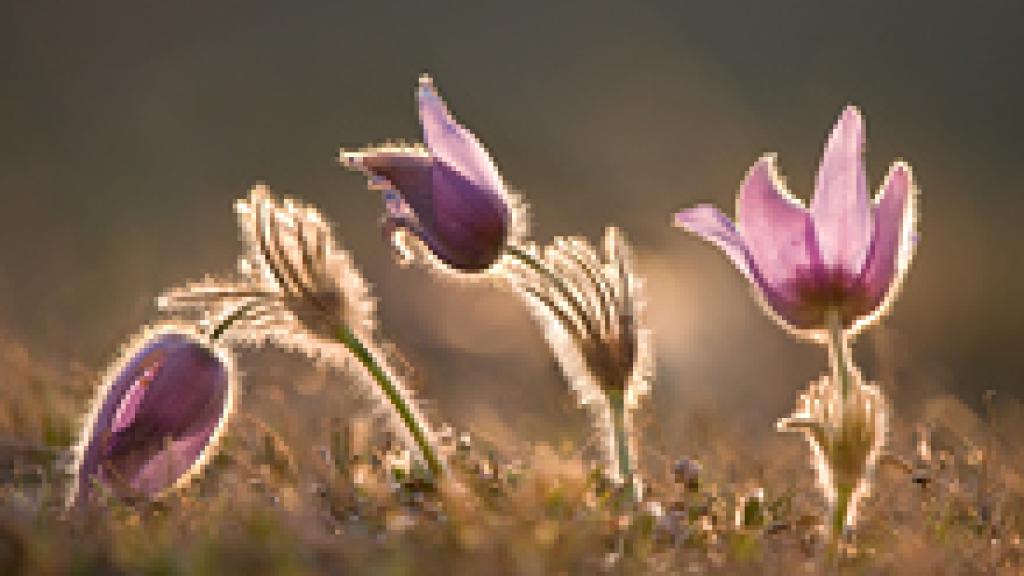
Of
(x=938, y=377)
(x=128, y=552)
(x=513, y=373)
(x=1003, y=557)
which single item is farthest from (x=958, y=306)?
(x=128, y=552)

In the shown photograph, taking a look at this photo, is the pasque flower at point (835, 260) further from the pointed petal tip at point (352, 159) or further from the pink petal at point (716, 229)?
the pointed petal tip at point (352, 159)

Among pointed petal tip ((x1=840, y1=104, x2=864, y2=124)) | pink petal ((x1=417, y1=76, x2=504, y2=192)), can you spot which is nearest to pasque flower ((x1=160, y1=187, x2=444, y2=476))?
pink petal ((x1=417, y1=76, x2=504, y2=192))

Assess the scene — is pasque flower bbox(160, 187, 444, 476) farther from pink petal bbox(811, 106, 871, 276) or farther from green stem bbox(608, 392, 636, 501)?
pink petal bbox(811, 106, 871, 276)

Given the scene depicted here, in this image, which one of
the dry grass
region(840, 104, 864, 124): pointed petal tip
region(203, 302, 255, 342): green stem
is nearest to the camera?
the dry grass

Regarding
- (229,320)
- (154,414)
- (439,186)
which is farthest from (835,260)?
(154,414)

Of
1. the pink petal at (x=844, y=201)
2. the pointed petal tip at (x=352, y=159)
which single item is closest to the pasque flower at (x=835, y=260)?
the pink petal at (x=844, y=201)

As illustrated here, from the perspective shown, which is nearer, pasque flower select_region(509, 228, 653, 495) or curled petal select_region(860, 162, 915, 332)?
curled petal select_region(860, 162, 915, 332)
